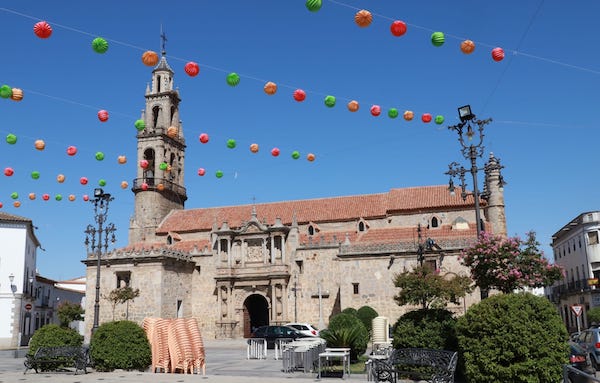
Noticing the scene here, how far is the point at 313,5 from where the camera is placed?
10.4m

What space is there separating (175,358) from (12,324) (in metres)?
28.2

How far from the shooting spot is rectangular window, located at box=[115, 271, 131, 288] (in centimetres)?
4003

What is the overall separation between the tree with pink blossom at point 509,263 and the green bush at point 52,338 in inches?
496

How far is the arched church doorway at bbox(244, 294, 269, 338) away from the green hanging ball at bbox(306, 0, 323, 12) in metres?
33.5

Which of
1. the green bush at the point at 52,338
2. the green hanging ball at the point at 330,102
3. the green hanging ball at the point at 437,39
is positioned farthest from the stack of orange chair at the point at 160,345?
the green hanging ball at the point at 437,39

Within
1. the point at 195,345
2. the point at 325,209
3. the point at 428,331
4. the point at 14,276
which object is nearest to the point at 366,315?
the point at 325,209

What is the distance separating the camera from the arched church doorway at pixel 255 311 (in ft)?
136

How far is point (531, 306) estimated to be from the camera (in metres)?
10.7

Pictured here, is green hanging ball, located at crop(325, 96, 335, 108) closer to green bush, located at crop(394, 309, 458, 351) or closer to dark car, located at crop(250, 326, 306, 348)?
green bush, located at crop(394, 309, 458, 351)

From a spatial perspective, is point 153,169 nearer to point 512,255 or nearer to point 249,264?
point 249,264

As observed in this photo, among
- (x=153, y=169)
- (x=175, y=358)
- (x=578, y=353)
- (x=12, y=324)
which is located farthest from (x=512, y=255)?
(x=153, y=169)

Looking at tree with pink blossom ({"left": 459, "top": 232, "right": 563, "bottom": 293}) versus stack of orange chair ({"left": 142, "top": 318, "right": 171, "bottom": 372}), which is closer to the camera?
stack of orange chair ({"left": 142, "top": 318, "right": 171, "bottom": 372})

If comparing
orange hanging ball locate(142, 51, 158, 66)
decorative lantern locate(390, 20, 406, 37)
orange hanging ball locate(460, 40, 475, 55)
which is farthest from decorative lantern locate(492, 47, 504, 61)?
orange hanging ball locate(142, 51, 158, 66)

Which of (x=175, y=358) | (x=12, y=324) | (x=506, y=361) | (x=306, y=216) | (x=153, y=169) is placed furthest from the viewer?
(x=153, y=169)
